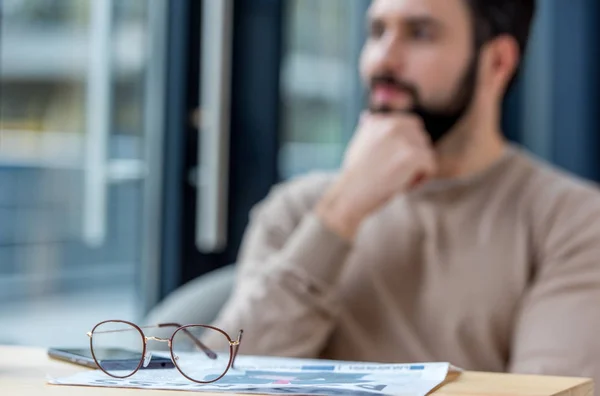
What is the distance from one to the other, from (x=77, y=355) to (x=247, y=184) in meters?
2.17

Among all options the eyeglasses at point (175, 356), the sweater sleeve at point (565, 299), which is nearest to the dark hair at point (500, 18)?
the sweater sleeve at point (565, 299)

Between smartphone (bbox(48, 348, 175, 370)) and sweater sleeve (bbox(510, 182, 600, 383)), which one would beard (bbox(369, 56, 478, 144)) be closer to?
sweater sleeve (bbox(510, 182, 600, 383))

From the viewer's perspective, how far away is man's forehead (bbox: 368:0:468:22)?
182cm

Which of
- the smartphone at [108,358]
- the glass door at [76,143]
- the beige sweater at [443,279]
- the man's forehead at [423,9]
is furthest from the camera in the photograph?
the glass door at [76,143]

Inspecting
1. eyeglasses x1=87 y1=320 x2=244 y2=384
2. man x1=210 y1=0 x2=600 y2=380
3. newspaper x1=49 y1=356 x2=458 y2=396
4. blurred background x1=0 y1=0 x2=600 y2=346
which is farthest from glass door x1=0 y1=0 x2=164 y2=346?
newspaper x1=49 y1=356 x2=458 y2=396

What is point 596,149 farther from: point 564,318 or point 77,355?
point 77,355

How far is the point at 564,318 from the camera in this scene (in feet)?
5.27

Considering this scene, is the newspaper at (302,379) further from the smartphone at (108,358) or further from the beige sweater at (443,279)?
the beige sweater at (443,279)

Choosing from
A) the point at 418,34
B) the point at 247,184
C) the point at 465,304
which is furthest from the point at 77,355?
the point at 247,184

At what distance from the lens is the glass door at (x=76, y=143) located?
2.94 m

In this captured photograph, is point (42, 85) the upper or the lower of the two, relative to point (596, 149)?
upper

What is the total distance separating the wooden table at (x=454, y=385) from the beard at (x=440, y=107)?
849 millimetres

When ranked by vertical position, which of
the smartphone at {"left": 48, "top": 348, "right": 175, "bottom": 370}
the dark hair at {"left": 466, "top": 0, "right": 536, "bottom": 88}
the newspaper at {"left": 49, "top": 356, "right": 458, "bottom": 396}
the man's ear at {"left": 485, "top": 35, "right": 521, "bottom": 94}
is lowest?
the smartphone at {"left": 48, "top": 348, "right": 175, "bottom": 370}

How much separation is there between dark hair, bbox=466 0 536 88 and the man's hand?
19 cm
